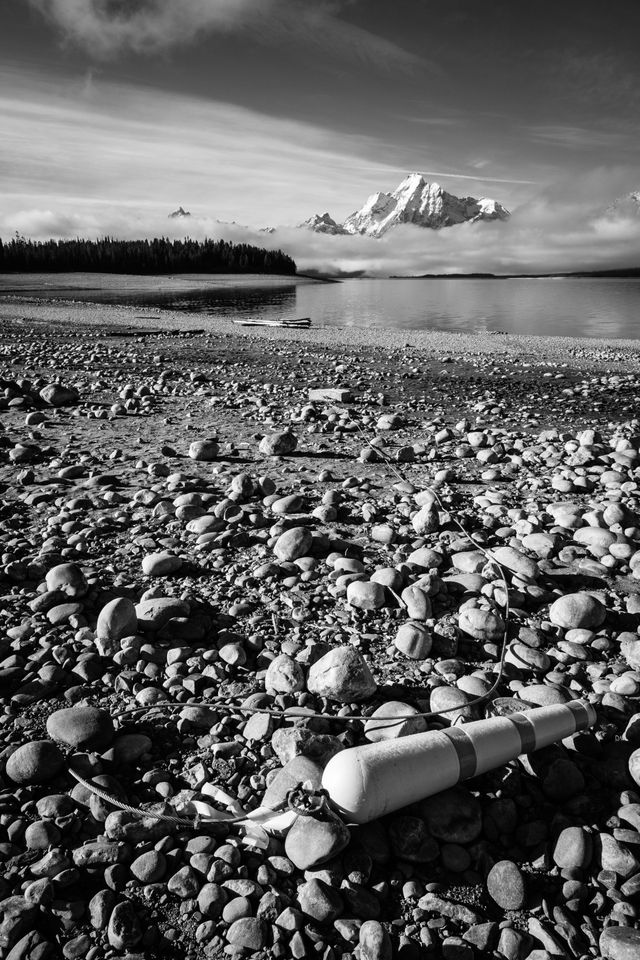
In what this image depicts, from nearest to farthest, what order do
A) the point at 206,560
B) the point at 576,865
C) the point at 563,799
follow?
the point at 576,865
the point at 563,799
the point at 206,560

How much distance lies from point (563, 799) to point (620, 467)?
4868 mm

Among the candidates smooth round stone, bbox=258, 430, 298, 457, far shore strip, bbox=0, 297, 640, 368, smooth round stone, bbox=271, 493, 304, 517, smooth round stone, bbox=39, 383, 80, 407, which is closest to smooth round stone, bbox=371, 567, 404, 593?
smooth round stone, bbox=271, 493, 304, 517

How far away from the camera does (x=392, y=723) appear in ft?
9.18

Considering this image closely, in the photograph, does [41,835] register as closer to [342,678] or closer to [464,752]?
[342,678]

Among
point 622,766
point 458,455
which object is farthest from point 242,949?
point 458,455

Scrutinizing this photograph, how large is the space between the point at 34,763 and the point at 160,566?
1929 millimetres

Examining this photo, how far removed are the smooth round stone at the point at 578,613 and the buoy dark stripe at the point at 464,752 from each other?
4.99 feet

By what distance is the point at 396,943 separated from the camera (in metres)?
A: 1.92

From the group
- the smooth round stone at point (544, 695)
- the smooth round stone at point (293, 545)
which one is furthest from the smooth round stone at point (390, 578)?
the smooth round stone at point (544, 695)

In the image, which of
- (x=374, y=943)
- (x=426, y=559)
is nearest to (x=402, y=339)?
(x=426, y=559)

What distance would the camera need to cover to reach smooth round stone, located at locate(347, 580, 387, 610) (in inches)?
152

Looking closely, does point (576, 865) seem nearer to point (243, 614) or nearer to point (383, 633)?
point (383, 633)

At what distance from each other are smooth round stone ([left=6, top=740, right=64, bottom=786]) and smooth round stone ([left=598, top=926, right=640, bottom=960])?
2.34m

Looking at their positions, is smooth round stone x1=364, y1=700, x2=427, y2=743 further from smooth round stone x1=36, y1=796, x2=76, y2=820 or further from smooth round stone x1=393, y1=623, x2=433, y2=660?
smooth round stone x1=36, y1=796, x2=76, y2=820
